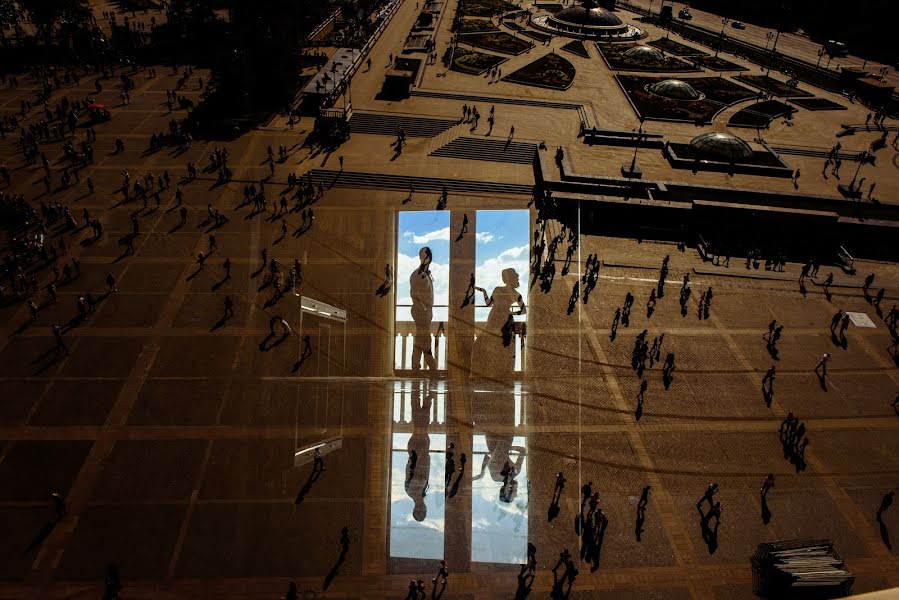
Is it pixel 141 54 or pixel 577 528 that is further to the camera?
pixel 141 54

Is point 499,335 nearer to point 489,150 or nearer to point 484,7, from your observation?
point 489,150

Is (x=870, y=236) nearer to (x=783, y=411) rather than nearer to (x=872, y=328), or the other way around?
(x=872, y=328)

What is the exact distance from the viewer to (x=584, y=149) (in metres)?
43.2

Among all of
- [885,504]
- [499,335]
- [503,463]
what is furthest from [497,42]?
[885,504]

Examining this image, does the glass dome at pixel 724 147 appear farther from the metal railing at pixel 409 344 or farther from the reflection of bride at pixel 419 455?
the reflection of bride at pixel 419 455

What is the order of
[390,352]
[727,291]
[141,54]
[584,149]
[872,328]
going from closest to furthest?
[390,352] → [872,328] → [727,291] → [584,149] → [141,54]

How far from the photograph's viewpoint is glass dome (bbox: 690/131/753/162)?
4184cm

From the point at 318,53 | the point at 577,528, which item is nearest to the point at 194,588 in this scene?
the point at 577,528

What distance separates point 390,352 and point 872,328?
74.9 ft

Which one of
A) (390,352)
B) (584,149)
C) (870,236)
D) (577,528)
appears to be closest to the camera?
(577,528)

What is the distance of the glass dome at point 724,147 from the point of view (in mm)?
41844

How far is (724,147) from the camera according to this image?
138 ft

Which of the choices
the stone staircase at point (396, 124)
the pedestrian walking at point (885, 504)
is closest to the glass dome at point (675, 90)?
the stone staircase at point (396, 124)

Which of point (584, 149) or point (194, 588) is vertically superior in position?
point (584, 149)
